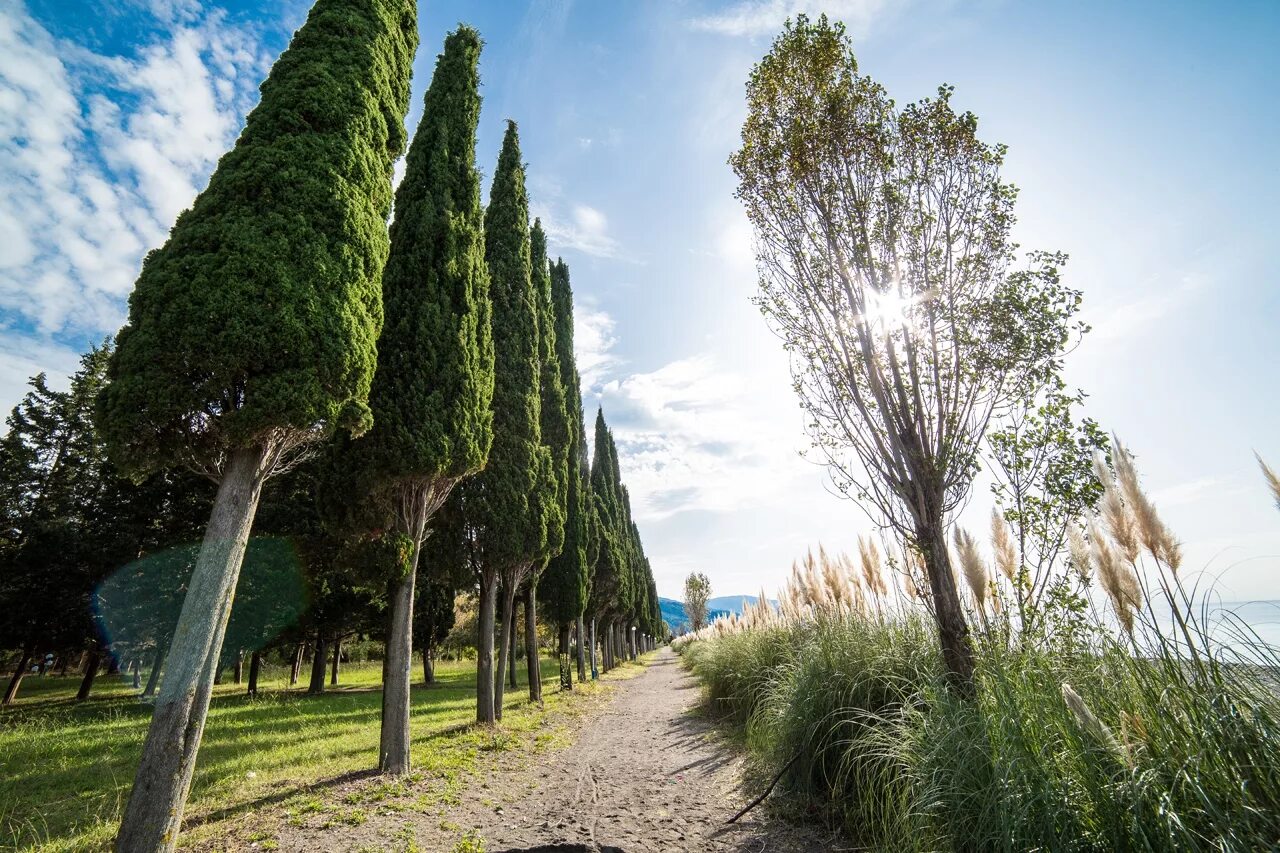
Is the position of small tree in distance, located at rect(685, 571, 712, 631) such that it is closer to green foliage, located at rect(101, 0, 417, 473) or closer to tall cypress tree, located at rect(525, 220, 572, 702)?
tall cypress tree, located at rect(525, 220, 572, 702)

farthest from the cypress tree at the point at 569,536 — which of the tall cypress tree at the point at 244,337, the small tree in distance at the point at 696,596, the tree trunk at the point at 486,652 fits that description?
the small tree in distance at the point at 696,596

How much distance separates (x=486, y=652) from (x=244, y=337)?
8272 mm

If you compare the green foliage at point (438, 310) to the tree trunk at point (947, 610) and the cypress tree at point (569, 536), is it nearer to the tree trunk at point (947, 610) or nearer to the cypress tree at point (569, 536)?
the tree trunk at point (947, 610)

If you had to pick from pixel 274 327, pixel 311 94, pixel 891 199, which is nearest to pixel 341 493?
pixel 274 327

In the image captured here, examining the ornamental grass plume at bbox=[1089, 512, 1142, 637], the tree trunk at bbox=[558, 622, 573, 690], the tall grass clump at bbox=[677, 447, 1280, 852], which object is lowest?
the tree trunk at bbox=[558, 622, 573, 690]

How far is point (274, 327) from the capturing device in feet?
16.5

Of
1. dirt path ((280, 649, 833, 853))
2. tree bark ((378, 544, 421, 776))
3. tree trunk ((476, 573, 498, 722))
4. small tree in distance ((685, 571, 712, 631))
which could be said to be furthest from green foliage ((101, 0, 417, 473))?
small tree in distance ((685, 571, 712, 631))

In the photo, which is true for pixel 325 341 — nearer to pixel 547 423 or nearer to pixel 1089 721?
pixel 1089 721

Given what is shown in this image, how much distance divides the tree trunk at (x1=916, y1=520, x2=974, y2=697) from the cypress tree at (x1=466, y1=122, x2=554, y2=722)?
886cm

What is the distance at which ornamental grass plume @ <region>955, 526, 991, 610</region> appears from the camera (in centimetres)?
457

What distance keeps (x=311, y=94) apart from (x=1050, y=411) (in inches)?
342

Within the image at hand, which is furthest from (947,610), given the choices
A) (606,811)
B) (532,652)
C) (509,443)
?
(532,652)

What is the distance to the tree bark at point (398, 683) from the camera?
276 inches

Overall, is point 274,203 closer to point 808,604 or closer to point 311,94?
point 311,94
